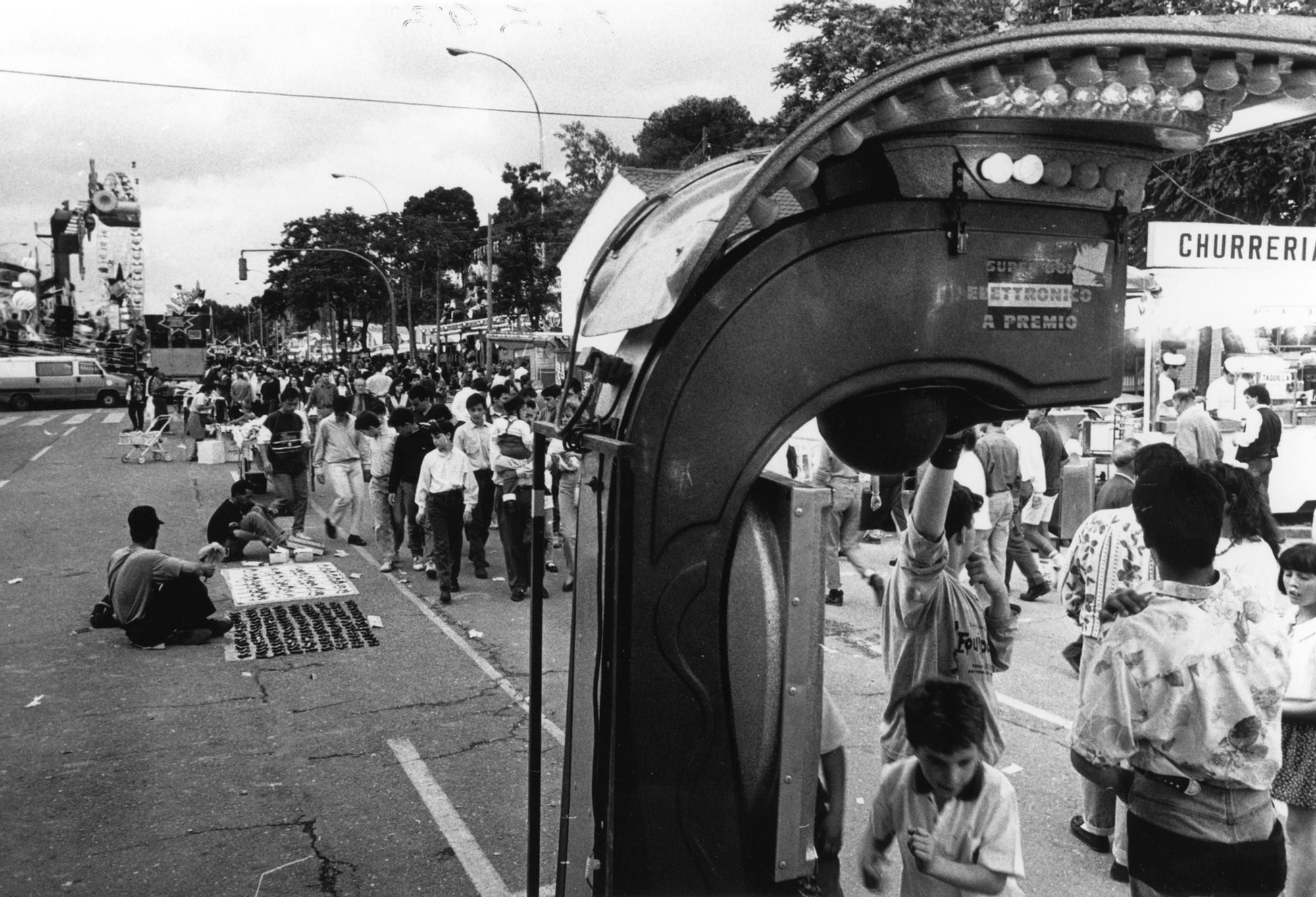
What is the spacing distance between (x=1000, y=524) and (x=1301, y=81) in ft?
24.1

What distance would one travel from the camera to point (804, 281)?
2223 mm

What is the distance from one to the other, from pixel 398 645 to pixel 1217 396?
34.7ft

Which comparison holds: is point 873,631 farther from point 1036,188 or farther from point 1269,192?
point 1269,192

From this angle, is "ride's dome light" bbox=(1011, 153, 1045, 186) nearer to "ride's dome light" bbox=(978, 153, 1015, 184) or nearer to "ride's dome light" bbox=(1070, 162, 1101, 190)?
"ride's dome light" bbox=(978, 153, 1015, 184)

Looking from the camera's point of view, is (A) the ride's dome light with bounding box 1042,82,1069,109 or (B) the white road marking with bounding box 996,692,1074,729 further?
(B) the white road marking with bounding box 996,692,1074,729

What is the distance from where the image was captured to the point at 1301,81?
2152 mm

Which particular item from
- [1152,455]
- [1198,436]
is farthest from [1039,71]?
[1198,436]

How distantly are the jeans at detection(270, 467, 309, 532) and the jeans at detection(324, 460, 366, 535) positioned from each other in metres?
0.32

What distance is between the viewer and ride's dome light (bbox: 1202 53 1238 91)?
2.10 metres

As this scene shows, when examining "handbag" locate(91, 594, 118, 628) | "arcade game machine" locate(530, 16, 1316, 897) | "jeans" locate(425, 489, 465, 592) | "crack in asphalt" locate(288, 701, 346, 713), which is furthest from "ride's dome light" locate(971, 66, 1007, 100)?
"handbag" locate(91, 594, 118, 628)

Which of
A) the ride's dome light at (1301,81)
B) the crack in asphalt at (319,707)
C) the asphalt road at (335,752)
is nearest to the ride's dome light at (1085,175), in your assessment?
the ride's dome light at (1301,81)

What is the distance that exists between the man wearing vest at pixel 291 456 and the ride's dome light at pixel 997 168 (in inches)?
449

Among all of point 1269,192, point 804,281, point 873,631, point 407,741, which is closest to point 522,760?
point 407,741

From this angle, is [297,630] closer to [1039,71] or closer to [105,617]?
[105,617]
